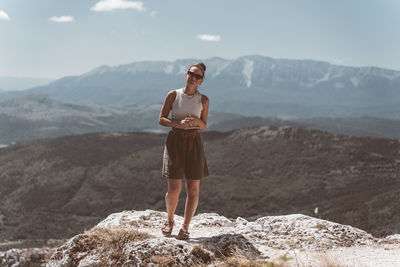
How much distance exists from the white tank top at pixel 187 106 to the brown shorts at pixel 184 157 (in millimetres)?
355

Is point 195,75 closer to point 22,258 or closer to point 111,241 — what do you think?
point 111,241

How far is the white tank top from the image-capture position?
7562 millimetres


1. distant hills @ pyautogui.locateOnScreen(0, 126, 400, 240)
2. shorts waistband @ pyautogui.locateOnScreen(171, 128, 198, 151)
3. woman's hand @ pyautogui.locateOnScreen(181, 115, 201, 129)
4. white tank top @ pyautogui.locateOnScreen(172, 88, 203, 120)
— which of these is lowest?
distant hills @ pyautogui.locateOnScreen(0, 126, 400, 240)

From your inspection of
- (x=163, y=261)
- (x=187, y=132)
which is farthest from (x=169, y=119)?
(x=163, y=261)

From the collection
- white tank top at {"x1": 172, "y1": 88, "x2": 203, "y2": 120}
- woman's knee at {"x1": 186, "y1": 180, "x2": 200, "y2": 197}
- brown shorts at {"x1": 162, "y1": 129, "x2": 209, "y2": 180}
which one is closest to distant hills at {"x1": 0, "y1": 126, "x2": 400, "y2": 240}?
woman's knee at {"x1": 186, "y1": 180, "x2": 200, "y2": 197}

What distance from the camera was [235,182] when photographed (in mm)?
81500

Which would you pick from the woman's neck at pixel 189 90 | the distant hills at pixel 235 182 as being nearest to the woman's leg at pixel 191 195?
the woman's neck at pixel 189 90

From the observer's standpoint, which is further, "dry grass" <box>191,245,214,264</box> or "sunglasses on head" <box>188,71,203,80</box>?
"sunglasses on head" <box>188,71,203,80</box>

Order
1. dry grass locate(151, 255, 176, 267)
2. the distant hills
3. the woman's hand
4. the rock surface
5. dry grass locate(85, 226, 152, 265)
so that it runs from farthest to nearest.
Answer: the distant hills < the woman's hand < dry grass locate(85, 226, 152, 265) < the rock surface < dry grass locate(151, 255, 176, 267)

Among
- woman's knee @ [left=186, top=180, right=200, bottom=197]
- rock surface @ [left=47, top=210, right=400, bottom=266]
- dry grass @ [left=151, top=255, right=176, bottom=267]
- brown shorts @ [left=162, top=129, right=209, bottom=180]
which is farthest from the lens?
woman's knee @ [left=186, top=180, right=200, bottom=197]

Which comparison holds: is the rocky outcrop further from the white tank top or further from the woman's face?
the woman's face

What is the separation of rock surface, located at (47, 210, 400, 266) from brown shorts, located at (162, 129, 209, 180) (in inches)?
53.5

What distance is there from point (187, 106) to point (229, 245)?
9.66 ft

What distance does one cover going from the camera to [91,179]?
9750cm
